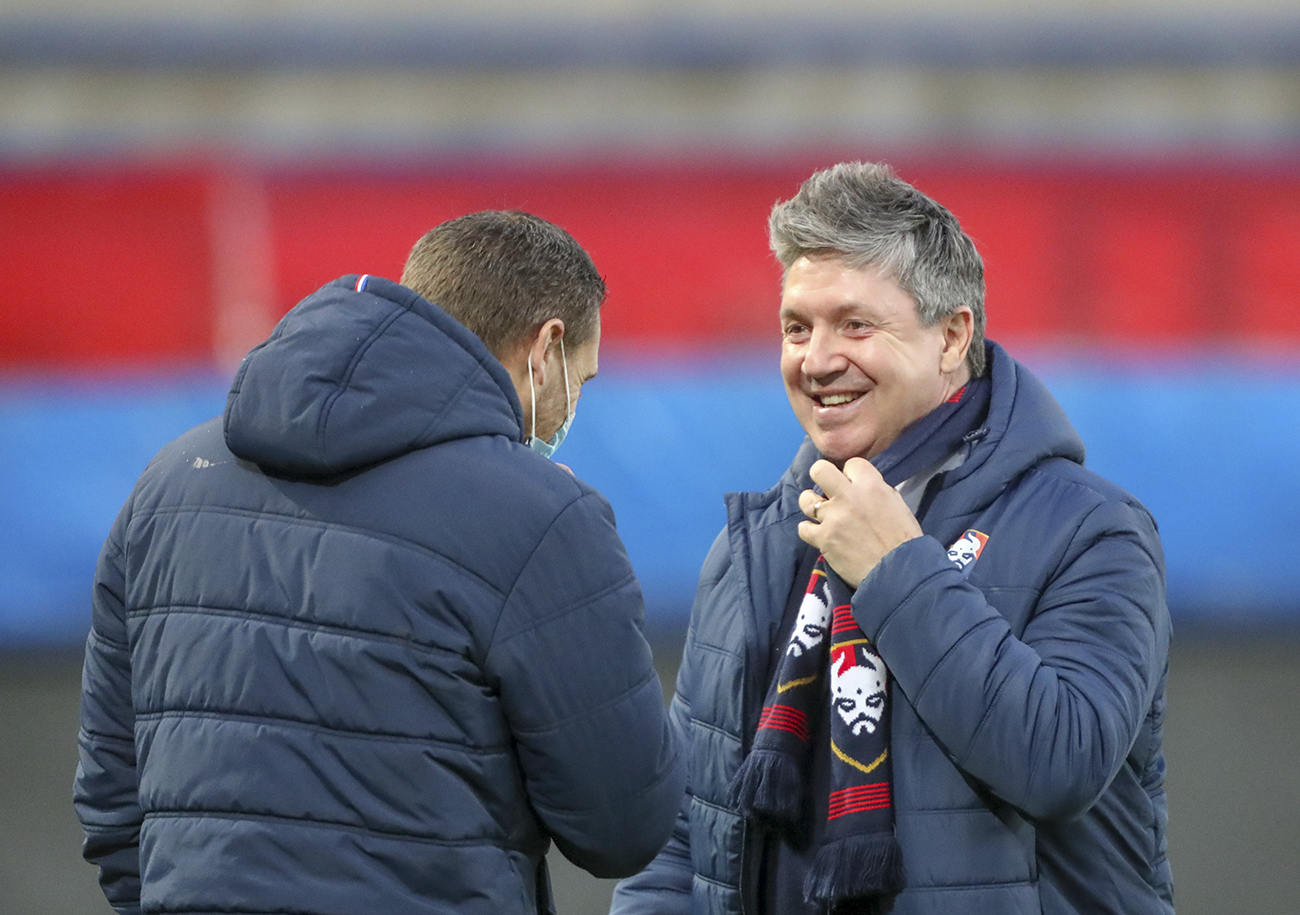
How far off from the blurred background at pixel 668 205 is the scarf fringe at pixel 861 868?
402cm

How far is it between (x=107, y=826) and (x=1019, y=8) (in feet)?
19.0

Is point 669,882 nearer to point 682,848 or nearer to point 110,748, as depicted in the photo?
point 682,848

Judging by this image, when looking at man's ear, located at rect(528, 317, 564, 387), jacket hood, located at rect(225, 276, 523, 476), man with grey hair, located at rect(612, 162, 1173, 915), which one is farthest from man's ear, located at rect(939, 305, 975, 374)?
jacket hood, located at rect(225, 276, 523, 476)

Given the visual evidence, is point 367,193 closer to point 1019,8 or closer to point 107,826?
point 1019,8

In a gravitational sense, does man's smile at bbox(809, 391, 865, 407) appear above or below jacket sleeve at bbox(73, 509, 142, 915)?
above

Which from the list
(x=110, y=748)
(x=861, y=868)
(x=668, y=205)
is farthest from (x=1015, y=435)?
(x=668, y=205)

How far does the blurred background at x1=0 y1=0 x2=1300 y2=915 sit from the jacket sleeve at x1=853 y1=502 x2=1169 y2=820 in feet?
13.0

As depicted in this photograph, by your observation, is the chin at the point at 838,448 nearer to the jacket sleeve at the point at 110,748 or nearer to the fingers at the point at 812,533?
the fingers at the point at 812,533

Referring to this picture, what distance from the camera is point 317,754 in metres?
1.14

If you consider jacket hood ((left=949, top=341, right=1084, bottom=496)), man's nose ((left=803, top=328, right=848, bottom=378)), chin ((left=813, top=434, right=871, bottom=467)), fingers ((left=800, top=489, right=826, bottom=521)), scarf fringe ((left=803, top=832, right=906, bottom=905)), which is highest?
man's nose ((left=803, top=328, right=848, bottom=378))

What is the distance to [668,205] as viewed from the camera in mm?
5805

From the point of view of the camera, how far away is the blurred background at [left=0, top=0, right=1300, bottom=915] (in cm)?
539

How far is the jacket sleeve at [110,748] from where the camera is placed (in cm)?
132

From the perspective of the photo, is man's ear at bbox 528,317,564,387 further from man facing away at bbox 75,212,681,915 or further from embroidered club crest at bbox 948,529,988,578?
embroidered club crest at bbox 948,529,988,578
